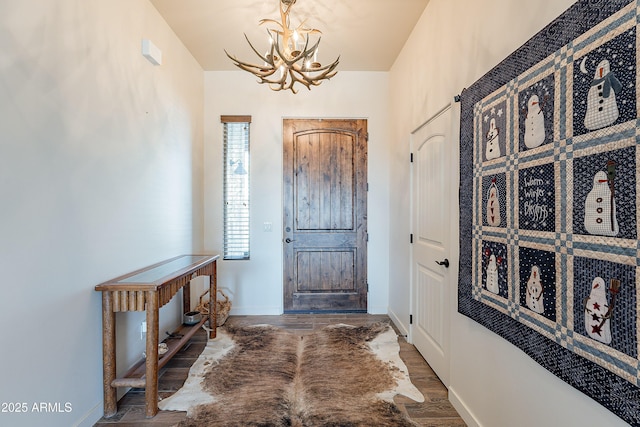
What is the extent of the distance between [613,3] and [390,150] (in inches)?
112

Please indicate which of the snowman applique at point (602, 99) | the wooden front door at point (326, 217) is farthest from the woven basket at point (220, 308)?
the snowman applique at point (602, 99)

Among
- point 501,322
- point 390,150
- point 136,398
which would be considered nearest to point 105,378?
point 136,398

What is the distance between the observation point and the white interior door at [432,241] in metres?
2.24

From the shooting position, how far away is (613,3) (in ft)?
3.10

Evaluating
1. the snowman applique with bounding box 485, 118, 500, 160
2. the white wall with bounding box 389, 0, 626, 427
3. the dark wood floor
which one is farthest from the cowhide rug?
the snowman applique with bounding box 485, 118, 500, 160

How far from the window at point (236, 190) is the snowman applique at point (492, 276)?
2919 millimetres

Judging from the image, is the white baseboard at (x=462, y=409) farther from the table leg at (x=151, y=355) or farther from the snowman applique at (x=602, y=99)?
the table leg at (x=151, y=355)

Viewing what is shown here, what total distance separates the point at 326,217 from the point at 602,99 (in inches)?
120

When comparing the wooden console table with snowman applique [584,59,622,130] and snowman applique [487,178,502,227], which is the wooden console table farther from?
snowman applique [584,59,622,130]

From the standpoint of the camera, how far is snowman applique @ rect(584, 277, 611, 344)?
967mm

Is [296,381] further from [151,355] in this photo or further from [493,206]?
[493,206]

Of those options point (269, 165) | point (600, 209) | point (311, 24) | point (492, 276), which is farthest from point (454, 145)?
point (269, 165)

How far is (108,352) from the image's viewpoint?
6.14 feet

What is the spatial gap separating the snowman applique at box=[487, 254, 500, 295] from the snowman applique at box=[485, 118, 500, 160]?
0.54m
